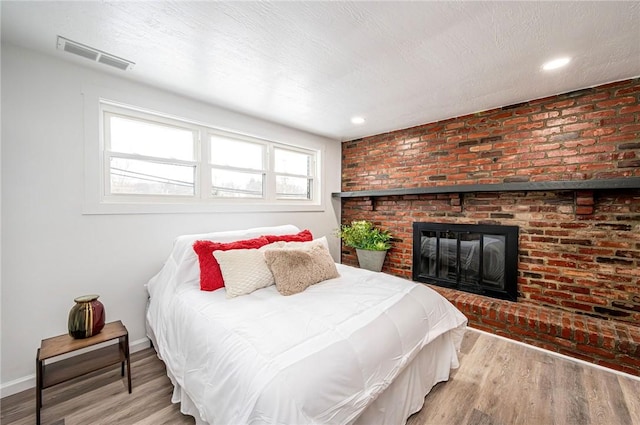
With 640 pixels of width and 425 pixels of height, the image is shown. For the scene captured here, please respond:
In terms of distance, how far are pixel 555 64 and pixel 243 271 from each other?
2.76 metres

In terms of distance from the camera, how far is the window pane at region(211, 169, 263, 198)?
9.71ft

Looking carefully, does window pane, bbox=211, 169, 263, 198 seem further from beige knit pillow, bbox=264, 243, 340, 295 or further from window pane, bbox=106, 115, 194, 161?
beige knit pillow, bbox=264, 243, 340, 295

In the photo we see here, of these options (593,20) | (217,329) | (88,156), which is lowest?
(217,329)

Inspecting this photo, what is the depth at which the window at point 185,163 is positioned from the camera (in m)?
2.33

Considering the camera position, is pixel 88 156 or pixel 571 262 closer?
pixel 88 156

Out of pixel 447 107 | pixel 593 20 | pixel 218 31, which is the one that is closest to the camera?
pixel 593 20

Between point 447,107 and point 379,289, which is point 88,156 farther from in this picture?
point 447,107

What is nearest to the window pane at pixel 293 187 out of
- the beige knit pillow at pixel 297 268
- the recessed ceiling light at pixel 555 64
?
the beige knit pillow at pixel 297 268

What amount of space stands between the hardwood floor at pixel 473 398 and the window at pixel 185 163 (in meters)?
1.42

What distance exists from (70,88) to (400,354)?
2927mm

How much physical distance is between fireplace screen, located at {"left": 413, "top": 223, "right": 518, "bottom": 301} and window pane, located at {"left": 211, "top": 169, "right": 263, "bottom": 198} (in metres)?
2.10

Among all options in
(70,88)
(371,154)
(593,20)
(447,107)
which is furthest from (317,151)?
(593,20)

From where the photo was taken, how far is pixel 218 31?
1.63 m

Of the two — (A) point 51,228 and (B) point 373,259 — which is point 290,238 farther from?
(A) point 51,228
